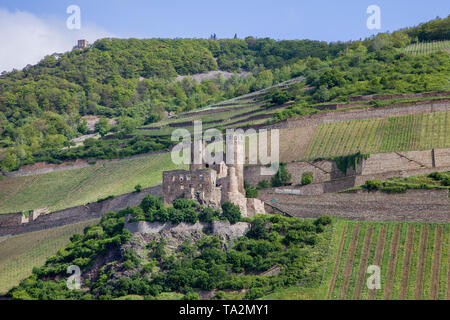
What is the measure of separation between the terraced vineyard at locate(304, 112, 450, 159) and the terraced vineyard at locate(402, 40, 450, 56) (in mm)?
27405

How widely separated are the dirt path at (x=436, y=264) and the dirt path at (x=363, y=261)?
3.80 meters

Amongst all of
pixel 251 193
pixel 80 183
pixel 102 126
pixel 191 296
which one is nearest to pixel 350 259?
pixel 191 296

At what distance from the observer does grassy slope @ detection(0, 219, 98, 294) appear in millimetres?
56312

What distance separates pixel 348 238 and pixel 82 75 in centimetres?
8263

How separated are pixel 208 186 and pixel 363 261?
1138cm

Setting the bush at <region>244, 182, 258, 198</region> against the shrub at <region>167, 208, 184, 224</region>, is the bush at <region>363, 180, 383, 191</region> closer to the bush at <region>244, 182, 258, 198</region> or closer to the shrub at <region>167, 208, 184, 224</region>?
the bush at <region>244, 182, 258, 198</region>

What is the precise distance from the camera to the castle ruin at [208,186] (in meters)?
54.2

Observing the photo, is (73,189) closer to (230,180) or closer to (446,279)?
(230,180)

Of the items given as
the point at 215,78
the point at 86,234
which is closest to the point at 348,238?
the point at 86,234

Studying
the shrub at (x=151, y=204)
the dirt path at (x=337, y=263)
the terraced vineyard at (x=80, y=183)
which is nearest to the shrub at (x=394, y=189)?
the dirt path at (x=337, y=263)

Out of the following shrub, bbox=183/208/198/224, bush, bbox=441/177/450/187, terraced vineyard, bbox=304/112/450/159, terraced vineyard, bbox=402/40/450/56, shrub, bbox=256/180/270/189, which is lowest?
shrub, bbox=183/208/198/224

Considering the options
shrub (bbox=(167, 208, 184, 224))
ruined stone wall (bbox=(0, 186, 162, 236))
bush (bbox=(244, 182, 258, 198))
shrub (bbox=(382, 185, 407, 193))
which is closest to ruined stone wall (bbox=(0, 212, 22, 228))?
ruined stone wall (bbox=(0, 186, 162, 236))

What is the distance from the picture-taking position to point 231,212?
53.1 metres

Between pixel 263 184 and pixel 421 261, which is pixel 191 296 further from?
pixel 263 184
